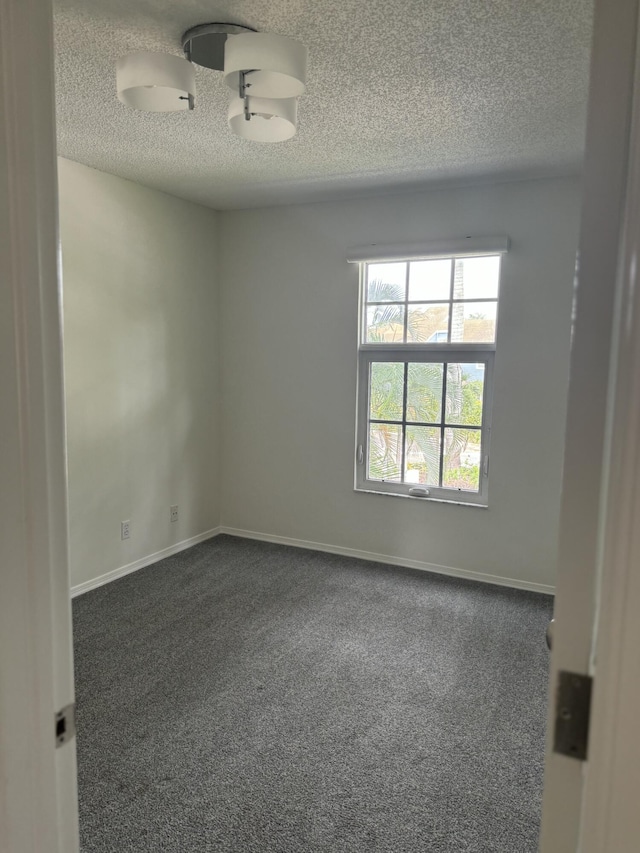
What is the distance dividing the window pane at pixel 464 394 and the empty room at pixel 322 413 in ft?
0.05

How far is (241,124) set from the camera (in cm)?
214

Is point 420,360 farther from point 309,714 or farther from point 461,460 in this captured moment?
point 309,714

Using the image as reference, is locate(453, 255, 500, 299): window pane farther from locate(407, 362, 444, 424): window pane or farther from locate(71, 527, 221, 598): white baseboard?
locate(71, 527, 221, 598): white baseboard

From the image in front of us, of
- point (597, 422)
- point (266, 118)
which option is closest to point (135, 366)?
point (266, 118)

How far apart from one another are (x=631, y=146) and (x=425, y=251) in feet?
10.5

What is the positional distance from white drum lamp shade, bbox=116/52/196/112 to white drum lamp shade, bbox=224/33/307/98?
0.15 m

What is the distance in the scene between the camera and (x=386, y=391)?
12.7 feet

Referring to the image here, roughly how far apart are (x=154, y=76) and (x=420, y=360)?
235cm

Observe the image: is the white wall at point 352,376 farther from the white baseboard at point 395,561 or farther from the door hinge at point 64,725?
the door hinge at point 64,725

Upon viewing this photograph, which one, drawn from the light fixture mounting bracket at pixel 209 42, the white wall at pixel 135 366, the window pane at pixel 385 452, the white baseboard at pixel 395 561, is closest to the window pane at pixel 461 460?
the window pane at pixel 385 452

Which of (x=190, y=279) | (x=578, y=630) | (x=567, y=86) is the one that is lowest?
(x=578, y=630)

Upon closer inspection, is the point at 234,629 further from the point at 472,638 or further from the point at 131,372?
the point at 131,372

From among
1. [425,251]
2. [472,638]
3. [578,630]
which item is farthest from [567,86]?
[472,638]

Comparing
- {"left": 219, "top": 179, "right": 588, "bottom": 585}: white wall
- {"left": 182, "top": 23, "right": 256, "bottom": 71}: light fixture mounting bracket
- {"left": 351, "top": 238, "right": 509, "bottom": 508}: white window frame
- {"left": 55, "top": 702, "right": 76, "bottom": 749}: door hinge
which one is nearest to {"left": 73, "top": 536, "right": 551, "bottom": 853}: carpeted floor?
{"left": 219, "top": 179, "right": 588, "bottom": 585}: white wall
